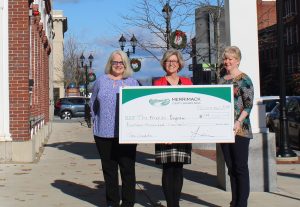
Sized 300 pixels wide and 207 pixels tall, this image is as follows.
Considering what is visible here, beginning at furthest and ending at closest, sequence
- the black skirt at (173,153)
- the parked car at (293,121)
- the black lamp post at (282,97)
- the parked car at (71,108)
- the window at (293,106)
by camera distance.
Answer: the parked car at (71,108), the window at (293,106), the parked car at (293,121), the black lamp post at (282,97), the black skirt at (173,153)

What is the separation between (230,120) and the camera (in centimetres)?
657

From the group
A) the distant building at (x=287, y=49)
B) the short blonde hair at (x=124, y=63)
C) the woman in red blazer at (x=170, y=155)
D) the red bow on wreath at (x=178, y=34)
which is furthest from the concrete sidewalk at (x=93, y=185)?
the distant building at (x=287, y=49)

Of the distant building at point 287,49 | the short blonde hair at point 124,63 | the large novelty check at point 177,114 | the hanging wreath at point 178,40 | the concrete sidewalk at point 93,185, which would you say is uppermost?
the distant building at point 287,49

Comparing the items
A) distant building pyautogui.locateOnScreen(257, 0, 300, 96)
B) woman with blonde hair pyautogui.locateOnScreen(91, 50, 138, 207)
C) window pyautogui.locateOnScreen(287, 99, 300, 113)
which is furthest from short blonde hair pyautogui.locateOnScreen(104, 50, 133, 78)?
distant building pyautogui.locateOnScreen(257, 0, 300, 96)

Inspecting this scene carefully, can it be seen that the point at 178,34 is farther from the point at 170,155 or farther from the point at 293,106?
the point at 170,155

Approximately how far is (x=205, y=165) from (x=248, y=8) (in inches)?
172

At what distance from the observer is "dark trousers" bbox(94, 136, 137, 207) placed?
7.00 meters

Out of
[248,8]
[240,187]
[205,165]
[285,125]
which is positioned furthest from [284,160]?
[240,187]

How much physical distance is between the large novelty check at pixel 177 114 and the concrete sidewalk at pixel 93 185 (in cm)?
140

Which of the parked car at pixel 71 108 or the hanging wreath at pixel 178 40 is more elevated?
the hanging wreath at pixel 178 40

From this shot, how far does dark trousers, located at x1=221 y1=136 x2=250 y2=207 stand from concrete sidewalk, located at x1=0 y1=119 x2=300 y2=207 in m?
0.93

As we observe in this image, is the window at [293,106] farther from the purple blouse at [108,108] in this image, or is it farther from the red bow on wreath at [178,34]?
the purple blouse at [108,108]

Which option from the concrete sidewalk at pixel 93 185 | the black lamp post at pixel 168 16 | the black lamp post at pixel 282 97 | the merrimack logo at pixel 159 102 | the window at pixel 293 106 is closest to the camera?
the merrimack logo at pixel 159 102

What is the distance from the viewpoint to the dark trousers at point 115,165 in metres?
7.00
